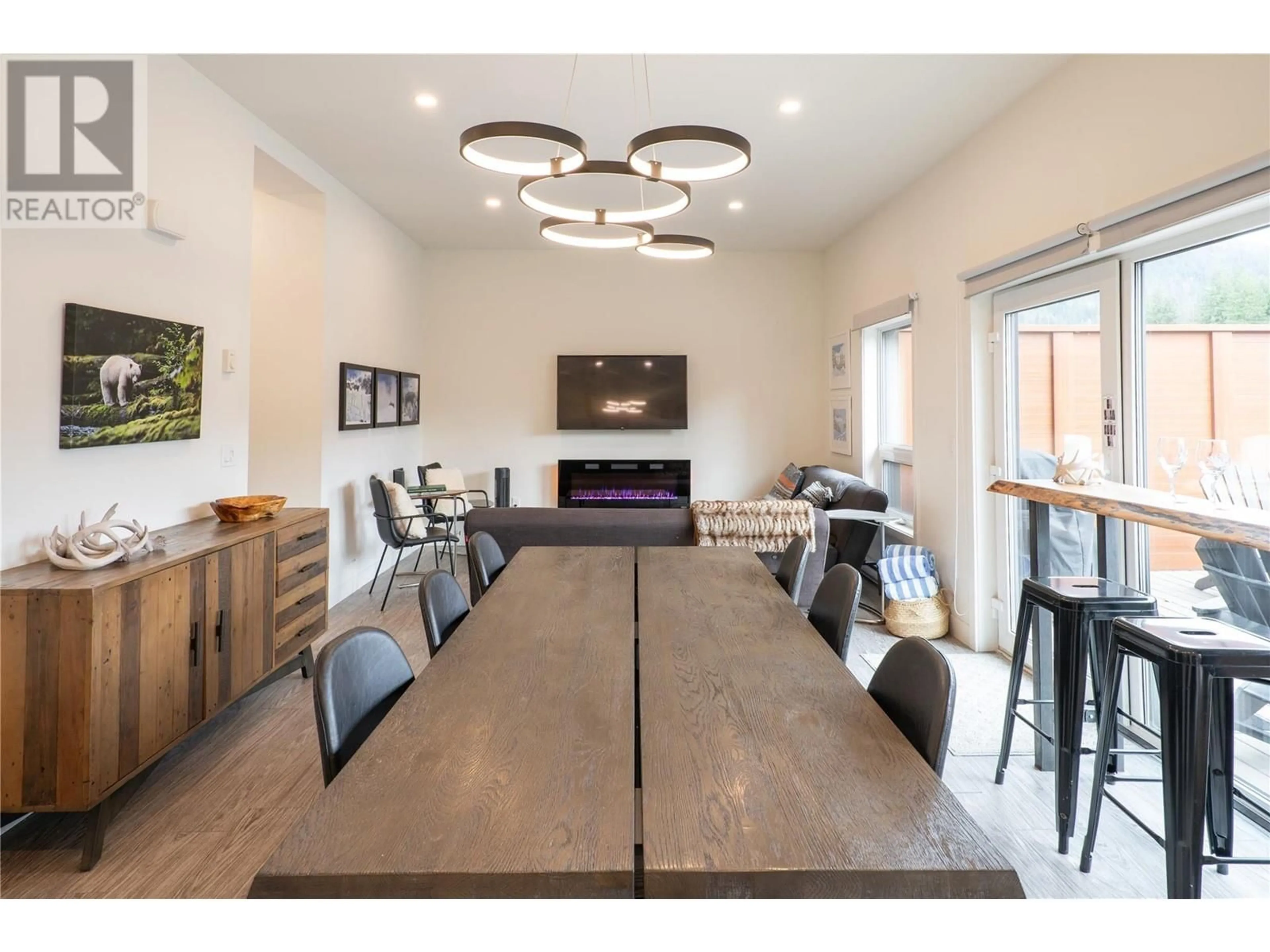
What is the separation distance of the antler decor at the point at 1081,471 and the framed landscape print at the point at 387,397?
4673 millimetres

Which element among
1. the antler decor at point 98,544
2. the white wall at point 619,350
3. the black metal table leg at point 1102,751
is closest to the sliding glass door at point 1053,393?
the black metal table leg at point 1102,751

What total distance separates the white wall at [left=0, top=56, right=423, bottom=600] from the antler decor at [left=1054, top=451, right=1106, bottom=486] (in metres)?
3.58

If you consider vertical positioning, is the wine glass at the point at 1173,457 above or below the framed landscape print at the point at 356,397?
below

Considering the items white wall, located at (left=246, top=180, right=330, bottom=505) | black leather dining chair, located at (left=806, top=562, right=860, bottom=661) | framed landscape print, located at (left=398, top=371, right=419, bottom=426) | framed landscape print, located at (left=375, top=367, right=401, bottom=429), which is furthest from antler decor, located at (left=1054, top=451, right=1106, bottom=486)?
framed landscape print, located at (left=398, top=371, right=419, bottom=426)

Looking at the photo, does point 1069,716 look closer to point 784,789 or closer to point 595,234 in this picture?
point 784,789

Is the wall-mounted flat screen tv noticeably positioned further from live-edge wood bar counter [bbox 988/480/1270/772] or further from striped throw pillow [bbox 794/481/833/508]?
live-edge wood bar counter [bbox 988/480/1270/772]

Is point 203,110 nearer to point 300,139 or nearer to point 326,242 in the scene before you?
point 300,139

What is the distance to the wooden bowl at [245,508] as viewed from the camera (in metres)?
2.96

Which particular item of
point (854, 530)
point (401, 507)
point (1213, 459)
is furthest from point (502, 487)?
point (1213, 459)

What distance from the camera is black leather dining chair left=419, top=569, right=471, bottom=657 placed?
1.97 meters

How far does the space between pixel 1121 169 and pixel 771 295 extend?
4229mm

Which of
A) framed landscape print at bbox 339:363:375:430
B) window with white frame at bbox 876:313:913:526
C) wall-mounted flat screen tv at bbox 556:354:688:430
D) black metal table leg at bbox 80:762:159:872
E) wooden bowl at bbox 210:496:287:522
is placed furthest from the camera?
wall-mounted flat screen tv at bbox 556:354:688:430

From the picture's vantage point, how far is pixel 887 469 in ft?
18.5

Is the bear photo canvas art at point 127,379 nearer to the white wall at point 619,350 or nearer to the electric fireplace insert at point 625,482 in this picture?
the white wall at point 619,350
